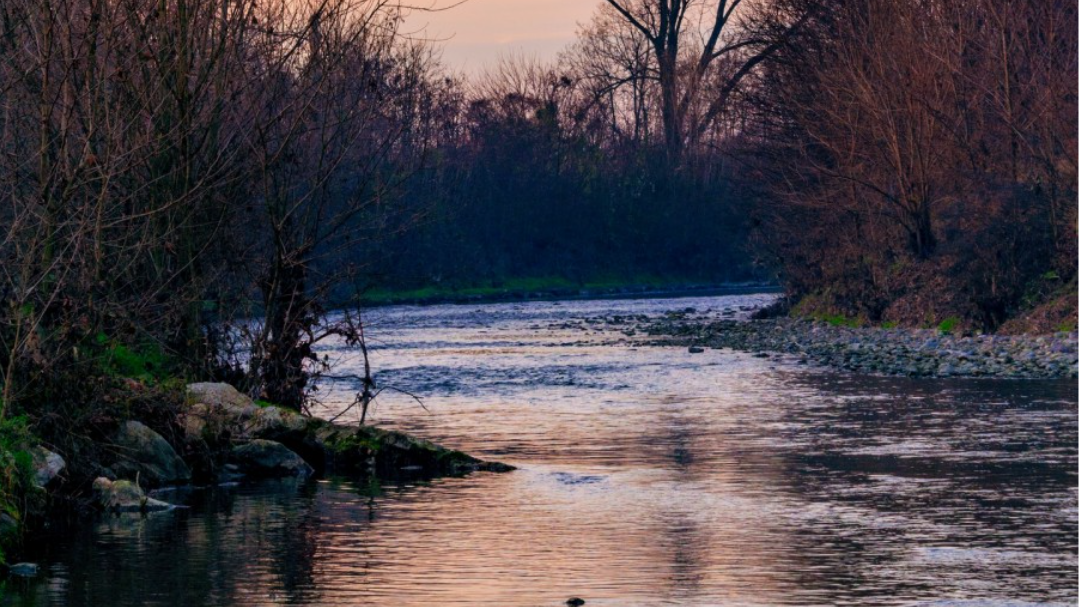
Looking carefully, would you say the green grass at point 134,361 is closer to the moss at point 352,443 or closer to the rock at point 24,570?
the moss at point 352,443

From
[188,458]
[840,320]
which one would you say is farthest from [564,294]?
[188,458]

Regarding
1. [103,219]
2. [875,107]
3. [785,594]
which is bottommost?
[785,594]

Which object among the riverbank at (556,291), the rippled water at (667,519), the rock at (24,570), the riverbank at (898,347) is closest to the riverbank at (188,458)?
the rippled water at (667,519)

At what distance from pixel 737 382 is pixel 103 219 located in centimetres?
1703

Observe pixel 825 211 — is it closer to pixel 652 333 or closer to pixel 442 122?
pixel 652 333

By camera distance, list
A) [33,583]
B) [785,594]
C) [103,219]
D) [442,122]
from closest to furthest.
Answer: [785,594] → [33,583] → [103,219] → [442,122]

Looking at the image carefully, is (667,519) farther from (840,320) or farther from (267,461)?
(840,320)

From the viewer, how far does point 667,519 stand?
15.0 meters

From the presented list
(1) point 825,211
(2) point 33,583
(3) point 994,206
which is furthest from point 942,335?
(2) point 33,583

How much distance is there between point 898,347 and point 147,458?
22.4 meters

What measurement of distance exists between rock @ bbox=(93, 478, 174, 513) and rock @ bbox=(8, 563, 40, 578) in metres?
3.00

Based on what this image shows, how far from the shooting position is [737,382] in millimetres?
31203

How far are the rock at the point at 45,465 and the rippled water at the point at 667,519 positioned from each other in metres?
0.86

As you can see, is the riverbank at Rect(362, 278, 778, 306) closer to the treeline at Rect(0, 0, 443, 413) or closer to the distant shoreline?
the distant shoreline
